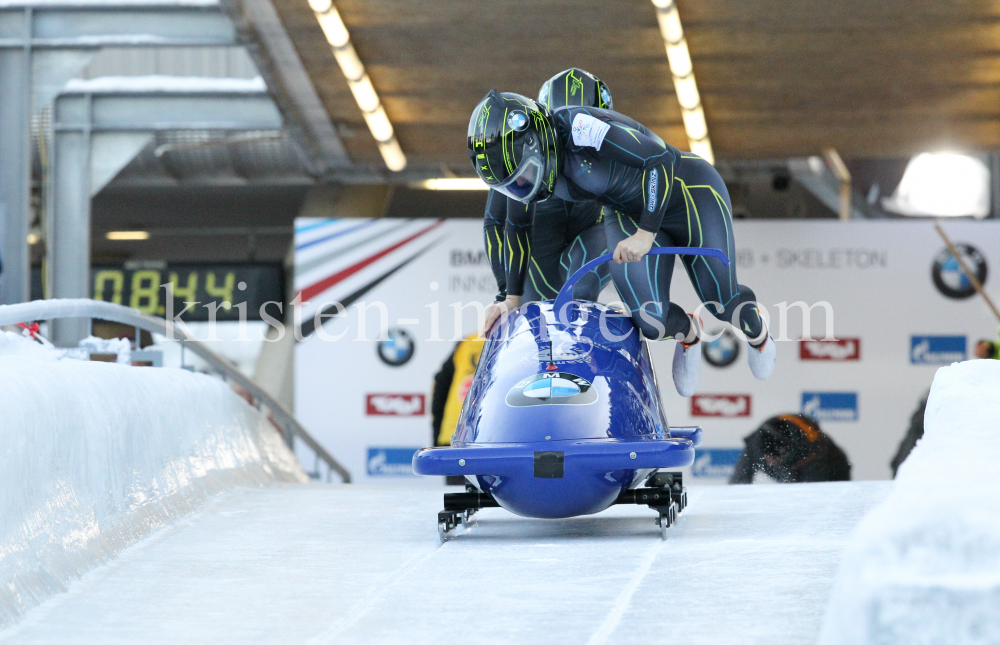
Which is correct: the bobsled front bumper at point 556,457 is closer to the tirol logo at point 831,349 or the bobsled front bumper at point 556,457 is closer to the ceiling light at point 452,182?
the tirol logo at point 831,349

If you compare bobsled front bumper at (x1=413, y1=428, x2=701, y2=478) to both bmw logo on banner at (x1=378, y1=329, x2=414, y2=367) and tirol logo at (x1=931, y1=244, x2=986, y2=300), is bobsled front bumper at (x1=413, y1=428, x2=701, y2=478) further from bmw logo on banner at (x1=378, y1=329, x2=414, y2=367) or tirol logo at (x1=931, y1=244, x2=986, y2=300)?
tirol logo at (x1=931, y1=244, x2=986, y2=300)

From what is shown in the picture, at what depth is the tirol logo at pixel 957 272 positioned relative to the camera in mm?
8328

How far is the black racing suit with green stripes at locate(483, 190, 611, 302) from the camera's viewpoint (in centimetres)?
388

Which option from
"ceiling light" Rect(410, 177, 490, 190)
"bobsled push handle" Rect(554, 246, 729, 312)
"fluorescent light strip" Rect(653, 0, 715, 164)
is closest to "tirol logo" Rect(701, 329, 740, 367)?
"fluorescent light strip" Rect(653, 0, 715, 164)

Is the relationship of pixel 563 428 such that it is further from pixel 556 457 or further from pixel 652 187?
pixel 652 187

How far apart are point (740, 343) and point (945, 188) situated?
8.74 feet

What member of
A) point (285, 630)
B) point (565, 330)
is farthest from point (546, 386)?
point (285, 630)

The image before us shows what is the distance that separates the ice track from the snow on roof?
5.36m

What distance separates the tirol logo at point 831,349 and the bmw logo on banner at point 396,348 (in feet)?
9.50

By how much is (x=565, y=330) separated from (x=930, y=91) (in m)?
5.56

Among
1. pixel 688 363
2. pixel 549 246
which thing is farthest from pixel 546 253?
pixel 688 363

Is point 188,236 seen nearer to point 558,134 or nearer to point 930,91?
point 930,91

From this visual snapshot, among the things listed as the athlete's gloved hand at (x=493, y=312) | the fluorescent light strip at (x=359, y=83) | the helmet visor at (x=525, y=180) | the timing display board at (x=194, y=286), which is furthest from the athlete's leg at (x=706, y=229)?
the timing display board at (x=194, y=286)

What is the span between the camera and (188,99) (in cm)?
853
